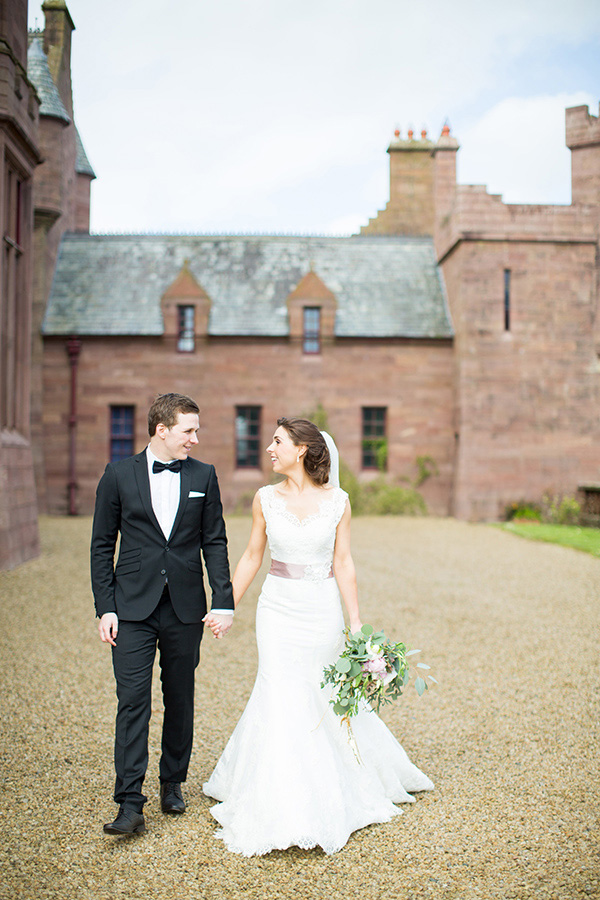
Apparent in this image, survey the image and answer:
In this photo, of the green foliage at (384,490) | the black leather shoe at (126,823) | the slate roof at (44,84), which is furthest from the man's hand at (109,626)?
the slate roof at (44,84)

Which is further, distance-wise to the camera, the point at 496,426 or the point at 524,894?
the point at 496,426

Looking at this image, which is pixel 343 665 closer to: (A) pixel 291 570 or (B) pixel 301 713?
(B) pixel 301 713

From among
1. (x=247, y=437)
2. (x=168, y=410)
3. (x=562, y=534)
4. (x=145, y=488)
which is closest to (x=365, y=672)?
(x=145, y=488)

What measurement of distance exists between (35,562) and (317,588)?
9266mm

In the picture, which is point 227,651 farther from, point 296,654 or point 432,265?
point 432,265

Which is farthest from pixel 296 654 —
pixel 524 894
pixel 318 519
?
pixel 524 894

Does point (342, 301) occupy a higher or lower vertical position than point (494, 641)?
higher

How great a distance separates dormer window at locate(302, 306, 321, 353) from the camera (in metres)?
19.8

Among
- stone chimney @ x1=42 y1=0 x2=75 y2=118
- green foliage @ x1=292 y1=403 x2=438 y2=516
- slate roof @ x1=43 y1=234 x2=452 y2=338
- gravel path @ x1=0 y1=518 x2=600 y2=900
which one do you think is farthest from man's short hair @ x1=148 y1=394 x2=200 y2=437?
stone chimney @ x1=42 y1=0 x2=75 y2=118

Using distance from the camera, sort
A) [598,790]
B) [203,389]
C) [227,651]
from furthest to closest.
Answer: [203,389], [227,651], [598,790]

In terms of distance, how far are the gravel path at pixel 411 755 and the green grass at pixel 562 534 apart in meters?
4.69

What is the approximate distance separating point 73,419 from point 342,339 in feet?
Answer: 24.4

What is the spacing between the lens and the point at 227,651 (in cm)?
696

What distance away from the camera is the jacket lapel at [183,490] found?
3.51m
